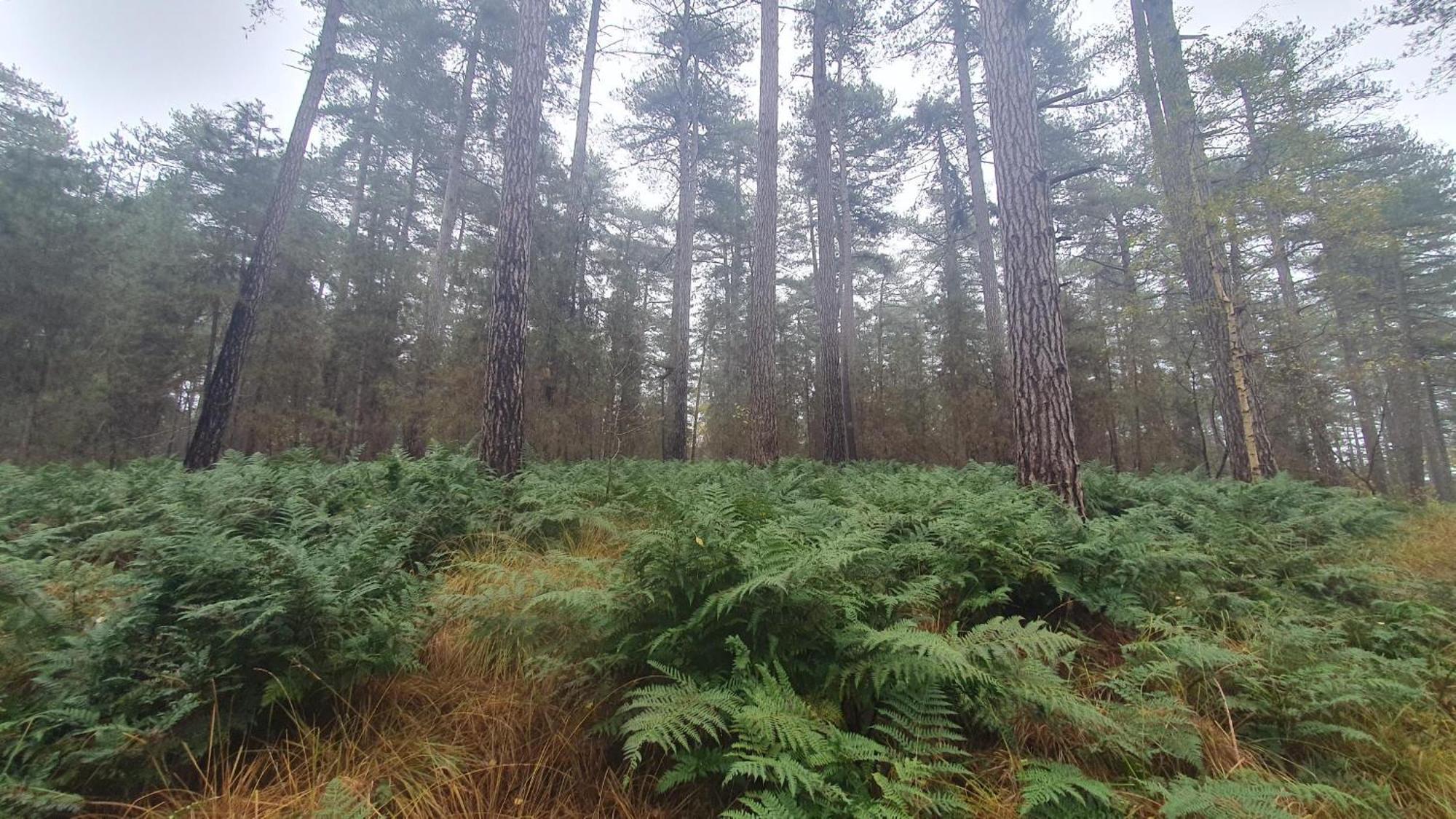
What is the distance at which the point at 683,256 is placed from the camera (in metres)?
13.1

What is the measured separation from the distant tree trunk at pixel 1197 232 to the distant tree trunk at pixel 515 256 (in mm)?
8758

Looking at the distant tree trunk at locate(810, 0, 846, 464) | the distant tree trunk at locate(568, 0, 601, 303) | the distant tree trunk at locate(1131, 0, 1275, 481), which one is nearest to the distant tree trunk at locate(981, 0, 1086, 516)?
the distant tree trunk at locate(1131, 0, 1275, 481)

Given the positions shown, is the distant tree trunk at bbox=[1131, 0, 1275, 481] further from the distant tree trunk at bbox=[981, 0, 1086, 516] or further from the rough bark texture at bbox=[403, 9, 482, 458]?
the rough bark texture at bbox=[403, 9, 482, 458]

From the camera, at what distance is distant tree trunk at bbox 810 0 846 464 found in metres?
9.88

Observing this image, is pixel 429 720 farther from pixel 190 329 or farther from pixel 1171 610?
pixel 190 329

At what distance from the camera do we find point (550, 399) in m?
12.2

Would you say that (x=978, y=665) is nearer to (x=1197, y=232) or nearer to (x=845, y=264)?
(x=1197, y=232)

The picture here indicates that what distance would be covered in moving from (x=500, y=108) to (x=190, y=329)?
960cm

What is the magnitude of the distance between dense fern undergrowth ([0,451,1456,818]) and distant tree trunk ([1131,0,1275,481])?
5.61 m

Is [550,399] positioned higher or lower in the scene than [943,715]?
higher

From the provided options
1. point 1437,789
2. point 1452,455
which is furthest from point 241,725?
point 1452,455

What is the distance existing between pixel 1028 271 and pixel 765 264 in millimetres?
4532

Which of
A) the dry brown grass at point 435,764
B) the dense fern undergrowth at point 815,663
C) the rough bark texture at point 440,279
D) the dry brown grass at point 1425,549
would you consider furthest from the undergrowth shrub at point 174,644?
the rough bark texture at point 440,279

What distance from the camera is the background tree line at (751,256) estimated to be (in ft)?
26.4
